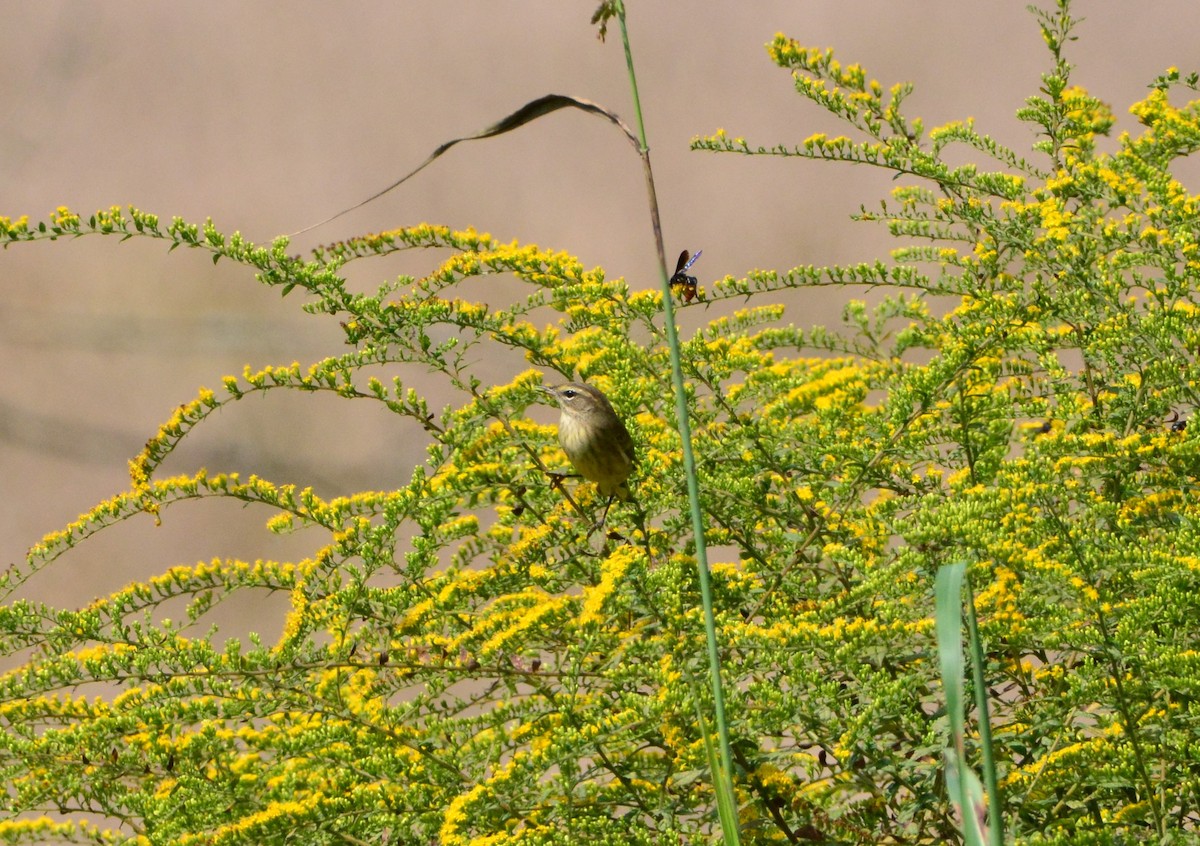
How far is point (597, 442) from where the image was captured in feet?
7.96

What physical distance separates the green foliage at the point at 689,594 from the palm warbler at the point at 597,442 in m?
0.05

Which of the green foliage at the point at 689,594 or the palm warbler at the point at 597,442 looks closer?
the green foliage at the point at 689,594

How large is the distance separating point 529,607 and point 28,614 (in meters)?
0.89

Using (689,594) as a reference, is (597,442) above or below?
above

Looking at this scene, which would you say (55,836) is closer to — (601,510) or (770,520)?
(601,510)

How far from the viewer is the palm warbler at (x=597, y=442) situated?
2.39 m

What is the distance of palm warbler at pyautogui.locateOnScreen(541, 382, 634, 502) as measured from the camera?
239cm

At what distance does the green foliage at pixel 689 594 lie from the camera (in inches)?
78.6

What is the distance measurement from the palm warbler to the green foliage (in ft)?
0.18

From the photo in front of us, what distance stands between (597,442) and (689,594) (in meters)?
0.33

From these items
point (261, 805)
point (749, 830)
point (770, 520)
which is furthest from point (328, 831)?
point (770, 520)

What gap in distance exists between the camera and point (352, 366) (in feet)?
7.52

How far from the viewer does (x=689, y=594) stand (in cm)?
231

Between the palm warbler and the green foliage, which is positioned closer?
the green foliage
